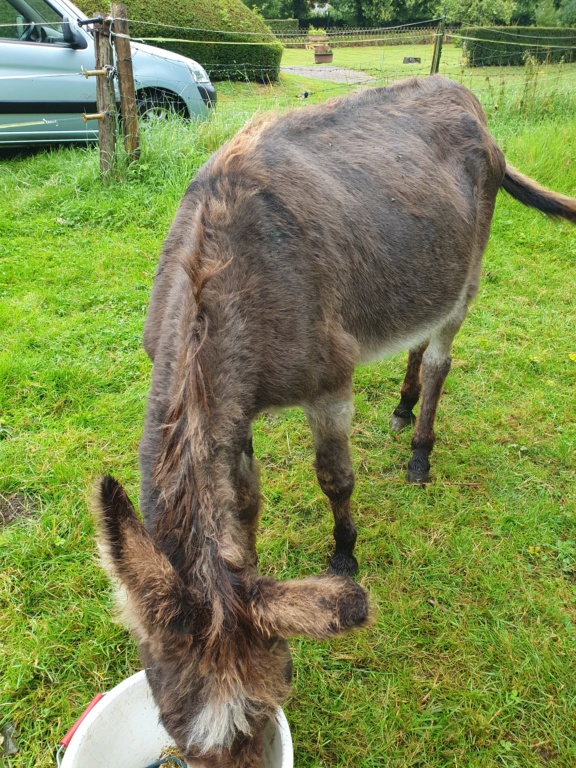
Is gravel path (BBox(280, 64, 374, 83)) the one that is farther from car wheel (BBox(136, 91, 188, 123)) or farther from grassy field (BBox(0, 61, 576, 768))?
grassy field (BBox(0, 61, 576, 768))

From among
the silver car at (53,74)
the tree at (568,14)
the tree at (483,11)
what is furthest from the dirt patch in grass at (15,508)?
the tree at (568,14)

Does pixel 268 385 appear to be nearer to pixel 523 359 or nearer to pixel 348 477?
pixel 348 477

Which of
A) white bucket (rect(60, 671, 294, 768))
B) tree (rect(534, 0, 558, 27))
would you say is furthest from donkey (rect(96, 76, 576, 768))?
tree (rect(534, 0, 558, 27))

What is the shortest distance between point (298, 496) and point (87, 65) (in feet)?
20.8

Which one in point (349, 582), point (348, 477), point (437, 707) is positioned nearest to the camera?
point (349, 582)

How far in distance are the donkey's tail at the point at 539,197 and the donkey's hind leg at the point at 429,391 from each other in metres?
0.98

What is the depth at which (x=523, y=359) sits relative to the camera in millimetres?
4578

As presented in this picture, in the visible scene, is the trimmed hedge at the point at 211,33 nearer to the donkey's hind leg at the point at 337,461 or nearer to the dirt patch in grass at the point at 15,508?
the dirt patch in grass at the point at 15,508

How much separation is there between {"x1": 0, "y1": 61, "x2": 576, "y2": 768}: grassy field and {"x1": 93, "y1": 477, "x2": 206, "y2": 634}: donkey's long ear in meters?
1.28

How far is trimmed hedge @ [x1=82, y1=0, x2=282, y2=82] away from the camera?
49.8 ft

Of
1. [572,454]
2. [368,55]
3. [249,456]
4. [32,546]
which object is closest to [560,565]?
[572,454]

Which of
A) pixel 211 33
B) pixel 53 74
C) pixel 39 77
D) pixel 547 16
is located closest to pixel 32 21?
pixel 53 74

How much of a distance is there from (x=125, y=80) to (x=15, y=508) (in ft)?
15.0

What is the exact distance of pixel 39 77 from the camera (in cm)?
660
